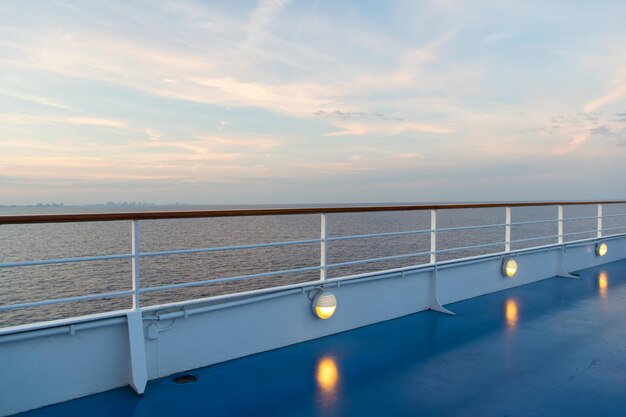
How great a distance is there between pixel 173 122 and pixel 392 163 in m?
7.41

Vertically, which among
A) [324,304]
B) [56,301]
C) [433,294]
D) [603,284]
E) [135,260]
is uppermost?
[135,260]

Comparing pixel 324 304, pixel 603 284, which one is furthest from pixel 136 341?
pixel 603 284

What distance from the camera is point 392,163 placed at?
49.2ft

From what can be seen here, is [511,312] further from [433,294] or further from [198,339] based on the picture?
[198,339]

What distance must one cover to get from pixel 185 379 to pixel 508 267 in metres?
3.01

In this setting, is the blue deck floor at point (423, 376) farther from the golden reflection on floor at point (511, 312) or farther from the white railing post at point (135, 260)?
the white railing post at point (135, 260)

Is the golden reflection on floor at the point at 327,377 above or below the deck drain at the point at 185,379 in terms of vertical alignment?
below

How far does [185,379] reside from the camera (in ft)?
6.34

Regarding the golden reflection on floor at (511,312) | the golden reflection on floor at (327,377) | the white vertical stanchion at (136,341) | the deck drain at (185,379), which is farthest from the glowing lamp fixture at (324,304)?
the golden reflection on floor at (511,312)

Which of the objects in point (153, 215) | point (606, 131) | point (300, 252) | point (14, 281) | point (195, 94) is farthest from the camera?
point (300, 252)

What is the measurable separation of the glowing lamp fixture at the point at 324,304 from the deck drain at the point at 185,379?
2.61 feet

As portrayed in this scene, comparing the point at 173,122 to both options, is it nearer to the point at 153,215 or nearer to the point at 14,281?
the point at 14,281

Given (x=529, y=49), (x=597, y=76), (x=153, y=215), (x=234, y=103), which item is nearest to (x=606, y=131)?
(x=597, y=76)

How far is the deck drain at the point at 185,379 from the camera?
6.27 feet
